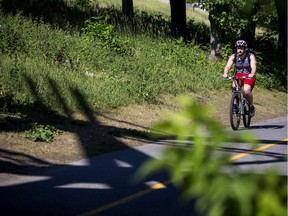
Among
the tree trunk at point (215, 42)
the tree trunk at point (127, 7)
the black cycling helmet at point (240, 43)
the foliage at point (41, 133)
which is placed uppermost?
the tree trunk at point (127, 7)

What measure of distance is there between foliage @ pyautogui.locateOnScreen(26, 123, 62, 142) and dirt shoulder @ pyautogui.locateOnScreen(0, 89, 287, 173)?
0.12 metres

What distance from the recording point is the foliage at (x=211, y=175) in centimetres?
89

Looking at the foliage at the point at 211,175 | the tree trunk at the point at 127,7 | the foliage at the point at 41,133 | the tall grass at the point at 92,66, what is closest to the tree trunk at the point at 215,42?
the tall grass at the point at 92,66

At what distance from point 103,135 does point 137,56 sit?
8.94 metres

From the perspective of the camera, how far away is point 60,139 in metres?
11.6

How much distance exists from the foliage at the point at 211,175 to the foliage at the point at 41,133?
1040 centimetres

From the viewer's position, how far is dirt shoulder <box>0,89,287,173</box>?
10109mm

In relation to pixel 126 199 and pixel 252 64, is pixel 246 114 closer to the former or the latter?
pixel 252 64

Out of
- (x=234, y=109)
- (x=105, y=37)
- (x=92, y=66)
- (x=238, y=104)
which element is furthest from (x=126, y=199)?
(x=105, y=37)

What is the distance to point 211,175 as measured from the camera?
938 millimetres

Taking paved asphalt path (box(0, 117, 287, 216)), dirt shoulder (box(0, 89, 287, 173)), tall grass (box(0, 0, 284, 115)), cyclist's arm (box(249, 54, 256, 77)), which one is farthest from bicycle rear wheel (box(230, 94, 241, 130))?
paved asphalt path (box(0, 117, 287, 216))

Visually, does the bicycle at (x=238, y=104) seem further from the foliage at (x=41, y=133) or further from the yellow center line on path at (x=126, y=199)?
the yellow center line on path at (x=126, y=199)

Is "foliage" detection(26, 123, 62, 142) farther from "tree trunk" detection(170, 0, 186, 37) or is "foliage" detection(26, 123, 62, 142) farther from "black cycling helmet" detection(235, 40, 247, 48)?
"tree trunk" detection(170, 0, 186, 37)

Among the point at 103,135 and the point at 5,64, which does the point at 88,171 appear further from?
the point at 5,64
